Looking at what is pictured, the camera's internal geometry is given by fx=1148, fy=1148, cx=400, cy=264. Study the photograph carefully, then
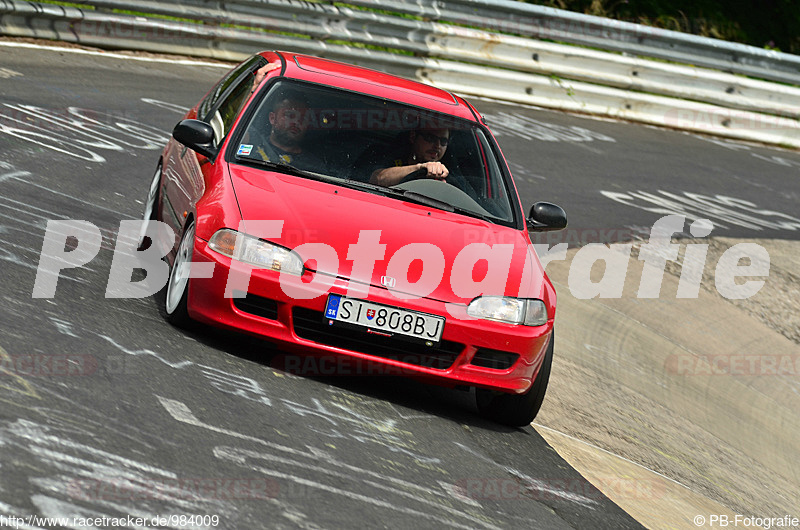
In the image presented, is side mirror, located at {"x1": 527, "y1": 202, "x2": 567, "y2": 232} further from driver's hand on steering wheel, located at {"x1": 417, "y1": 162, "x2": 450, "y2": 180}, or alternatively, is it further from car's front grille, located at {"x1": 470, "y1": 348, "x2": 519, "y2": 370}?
car's front grille, located at {"x1": 470, "y1": 348, "x2": 519, "y2": 370}

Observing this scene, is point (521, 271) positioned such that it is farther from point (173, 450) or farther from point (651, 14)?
point (651, 14)

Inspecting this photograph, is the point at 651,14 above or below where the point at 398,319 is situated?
above

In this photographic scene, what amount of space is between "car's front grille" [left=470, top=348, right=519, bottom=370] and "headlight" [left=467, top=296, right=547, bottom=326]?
0.16 meters

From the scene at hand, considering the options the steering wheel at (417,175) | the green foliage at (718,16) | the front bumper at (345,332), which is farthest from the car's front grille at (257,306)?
the green foliage at (718,16)

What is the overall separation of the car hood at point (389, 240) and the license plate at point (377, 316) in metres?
0.11

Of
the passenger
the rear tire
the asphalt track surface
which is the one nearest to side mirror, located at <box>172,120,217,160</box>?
the passenger

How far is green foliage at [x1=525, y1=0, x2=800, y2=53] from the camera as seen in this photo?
23.6 metres

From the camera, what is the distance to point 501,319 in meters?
5.75

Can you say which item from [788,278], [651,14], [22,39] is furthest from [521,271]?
[651,14]

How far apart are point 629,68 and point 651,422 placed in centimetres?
1202

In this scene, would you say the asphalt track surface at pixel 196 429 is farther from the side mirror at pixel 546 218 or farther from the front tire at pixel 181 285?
the side mirror at pixel 546 218

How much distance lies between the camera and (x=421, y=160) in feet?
22.4

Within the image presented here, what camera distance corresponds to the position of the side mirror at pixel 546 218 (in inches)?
275

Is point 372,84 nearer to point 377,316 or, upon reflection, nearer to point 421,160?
point 421,160
